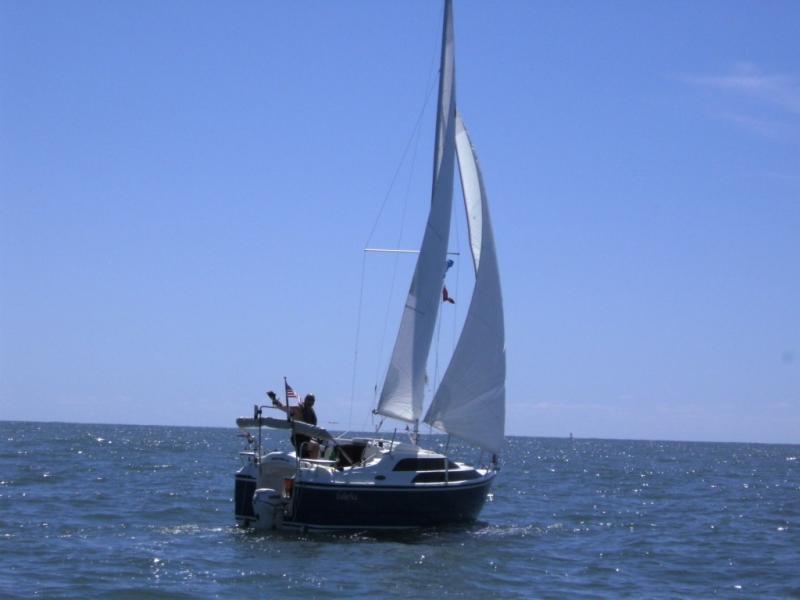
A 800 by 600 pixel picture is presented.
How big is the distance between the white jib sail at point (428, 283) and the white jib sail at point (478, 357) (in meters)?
0.70

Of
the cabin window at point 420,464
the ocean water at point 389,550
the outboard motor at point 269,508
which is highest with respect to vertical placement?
the cabin window at point 420,464

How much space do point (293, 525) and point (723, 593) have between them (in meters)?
8.59

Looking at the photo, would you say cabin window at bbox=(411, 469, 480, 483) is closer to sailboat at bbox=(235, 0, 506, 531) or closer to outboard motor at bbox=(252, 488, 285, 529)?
sailboat at bbox=(235, 0, 506, 531)

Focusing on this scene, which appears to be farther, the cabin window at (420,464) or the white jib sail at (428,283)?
the white jib sail at (428,283)

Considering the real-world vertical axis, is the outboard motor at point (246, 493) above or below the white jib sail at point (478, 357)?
below

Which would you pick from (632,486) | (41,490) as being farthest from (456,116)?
(632,486)

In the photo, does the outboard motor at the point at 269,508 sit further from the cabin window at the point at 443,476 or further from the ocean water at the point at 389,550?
the cabin window at the point at 443,476

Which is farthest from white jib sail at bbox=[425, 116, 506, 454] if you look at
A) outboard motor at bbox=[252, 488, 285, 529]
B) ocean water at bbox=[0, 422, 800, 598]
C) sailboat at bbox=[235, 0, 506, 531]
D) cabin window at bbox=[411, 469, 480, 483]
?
outboard motor at bbox=[252, 488, 285, 529]

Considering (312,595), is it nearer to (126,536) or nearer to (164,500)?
(126,536)

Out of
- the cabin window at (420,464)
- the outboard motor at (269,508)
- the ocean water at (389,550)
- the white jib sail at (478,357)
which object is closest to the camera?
the ocean water at (389,550)

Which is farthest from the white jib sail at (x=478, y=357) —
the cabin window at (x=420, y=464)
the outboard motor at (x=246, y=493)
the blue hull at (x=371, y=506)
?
the outboard motor at (x=246, y=493)

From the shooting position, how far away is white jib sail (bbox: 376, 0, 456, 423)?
28.9m

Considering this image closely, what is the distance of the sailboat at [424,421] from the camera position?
26500 mm

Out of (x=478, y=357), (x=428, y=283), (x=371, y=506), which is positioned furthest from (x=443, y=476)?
(x=428, y=283)
